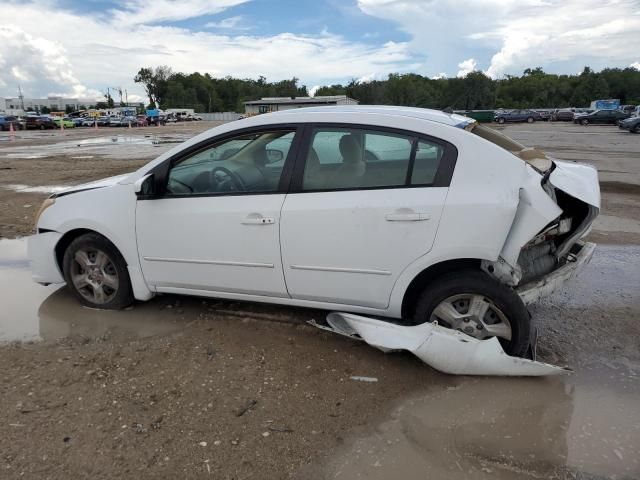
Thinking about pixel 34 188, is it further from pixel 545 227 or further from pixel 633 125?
pixel 633 125

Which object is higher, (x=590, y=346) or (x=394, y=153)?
(x=394, y=153)

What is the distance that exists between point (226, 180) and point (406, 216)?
4.73 feet

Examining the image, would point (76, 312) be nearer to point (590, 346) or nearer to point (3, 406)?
point (3, 406)

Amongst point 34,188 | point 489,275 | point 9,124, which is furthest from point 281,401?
point 9,124

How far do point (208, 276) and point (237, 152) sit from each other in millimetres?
992

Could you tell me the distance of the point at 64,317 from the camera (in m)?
4.32

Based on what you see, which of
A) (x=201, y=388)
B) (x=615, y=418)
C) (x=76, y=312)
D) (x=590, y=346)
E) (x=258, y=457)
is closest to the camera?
(x=258, y=457)

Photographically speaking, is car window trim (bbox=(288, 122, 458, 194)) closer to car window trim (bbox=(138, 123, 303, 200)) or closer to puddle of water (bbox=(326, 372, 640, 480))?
car window trim (bbox=(138, 123, 303, 200))

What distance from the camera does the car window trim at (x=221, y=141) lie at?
3623 millimetres

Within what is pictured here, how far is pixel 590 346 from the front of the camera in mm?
3770

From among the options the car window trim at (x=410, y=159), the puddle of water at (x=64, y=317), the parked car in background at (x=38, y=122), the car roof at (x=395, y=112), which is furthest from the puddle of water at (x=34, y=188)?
the parked car in background at (x=38, y=122)

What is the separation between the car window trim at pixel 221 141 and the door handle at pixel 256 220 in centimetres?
18

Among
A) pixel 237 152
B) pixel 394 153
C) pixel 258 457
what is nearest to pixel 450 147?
pixel 394 153

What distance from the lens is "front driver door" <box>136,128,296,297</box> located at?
3.65 meters
